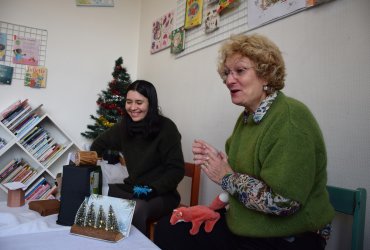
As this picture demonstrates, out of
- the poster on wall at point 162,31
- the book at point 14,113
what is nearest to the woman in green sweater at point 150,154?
the poster on wall at point 162,31

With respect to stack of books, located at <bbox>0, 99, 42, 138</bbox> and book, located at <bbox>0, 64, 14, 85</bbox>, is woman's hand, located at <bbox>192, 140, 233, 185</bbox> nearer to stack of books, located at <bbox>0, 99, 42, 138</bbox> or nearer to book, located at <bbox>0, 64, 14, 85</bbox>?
stack of books, located at <bbox>0, 99, 42, 138</bbox>

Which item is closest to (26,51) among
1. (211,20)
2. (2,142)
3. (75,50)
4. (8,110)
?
(75,50)

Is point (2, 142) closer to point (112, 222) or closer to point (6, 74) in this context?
point (6, 74)

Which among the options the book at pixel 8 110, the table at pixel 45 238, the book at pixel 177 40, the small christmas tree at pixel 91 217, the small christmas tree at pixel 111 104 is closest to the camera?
the table at pixel 45 238

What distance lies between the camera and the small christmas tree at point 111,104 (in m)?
2.84

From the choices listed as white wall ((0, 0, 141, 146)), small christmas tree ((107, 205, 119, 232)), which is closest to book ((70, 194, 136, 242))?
small christmas tree ((107, 205, 119, 232))

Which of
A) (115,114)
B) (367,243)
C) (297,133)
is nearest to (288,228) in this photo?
(297,133)

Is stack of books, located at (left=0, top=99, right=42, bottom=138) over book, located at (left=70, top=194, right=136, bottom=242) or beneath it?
over

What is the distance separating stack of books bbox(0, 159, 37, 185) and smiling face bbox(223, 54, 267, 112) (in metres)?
2.22

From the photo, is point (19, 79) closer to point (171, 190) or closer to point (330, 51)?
point (171, 190)

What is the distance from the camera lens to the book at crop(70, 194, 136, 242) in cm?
93

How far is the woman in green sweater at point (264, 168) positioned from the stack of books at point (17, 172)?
1885 mm

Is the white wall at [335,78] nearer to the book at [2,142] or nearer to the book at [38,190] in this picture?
the book at [38,190]

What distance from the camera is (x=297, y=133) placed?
0.86 meters
